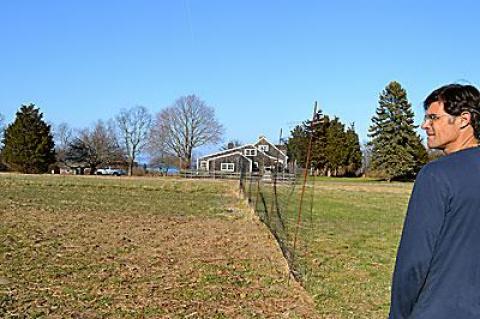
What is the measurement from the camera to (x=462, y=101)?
185 cm

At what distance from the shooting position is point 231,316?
529 cm

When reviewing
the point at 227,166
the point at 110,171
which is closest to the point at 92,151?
the point at 110,171

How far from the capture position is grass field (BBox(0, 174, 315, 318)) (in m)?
5.48

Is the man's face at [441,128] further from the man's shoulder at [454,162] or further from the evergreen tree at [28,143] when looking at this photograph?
the evergreen tree at [28,143]

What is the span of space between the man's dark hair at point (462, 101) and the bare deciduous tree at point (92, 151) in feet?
220

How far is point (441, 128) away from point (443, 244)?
448mm

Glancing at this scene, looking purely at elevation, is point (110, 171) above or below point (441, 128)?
above

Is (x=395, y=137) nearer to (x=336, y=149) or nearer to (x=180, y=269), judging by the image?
(x=336, y=149)

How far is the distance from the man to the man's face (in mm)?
74

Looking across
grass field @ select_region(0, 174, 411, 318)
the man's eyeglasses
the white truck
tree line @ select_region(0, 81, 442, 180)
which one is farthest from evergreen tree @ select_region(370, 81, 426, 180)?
the man's eyeglasses

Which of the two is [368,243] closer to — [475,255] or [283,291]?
[283,291]

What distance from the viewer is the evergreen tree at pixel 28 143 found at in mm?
54750

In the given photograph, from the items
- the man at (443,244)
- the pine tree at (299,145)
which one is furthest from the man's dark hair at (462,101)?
the pine tree at (299,145)

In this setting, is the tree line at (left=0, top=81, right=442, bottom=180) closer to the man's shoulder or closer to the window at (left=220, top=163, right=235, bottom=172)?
the window at (left=220, top=163, right=235, bottom=172)
